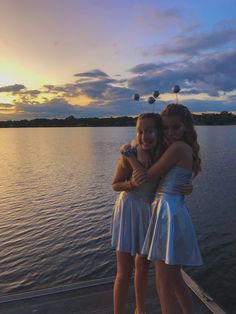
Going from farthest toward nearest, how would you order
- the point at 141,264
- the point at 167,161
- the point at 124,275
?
the point at 141,264 < the point at 124,275 < the point at 167,161

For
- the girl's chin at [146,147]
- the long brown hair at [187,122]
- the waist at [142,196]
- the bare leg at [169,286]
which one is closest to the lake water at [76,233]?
the bare leg at [169,286]

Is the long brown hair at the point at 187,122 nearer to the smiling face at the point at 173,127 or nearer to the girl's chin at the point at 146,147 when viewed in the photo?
the smiling face at the point at 173,127

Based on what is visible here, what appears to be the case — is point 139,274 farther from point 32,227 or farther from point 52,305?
point 32,227

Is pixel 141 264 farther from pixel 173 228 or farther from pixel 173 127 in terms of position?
pixel 173 127

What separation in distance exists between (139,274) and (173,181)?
1225 millimetres

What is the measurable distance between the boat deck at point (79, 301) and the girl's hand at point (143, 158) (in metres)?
2.18

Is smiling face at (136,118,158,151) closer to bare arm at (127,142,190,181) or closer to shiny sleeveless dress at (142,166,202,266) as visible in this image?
bare arm at (127,142,190,181)

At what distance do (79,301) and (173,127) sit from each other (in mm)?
2858

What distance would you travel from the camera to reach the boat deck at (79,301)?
4.27 metres

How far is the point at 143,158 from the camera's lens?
10.4 feet

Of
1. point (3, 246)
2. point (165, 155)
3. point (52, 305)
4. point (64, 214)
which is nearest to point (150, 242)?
point (165, 155)

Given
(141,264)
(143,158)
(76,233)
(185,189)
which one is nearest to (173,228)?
(185,189)

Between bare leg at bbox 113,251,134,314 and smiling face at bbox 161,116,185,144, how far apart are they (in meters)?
1.29

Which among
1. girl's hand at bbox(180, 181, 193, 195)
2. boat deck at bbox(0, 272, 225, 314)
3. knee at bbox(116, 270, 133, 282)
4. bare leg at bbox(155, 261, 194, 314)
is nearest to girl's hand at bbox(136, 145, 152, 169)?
girl's hand at bbox(180, 181, 193, 195)
